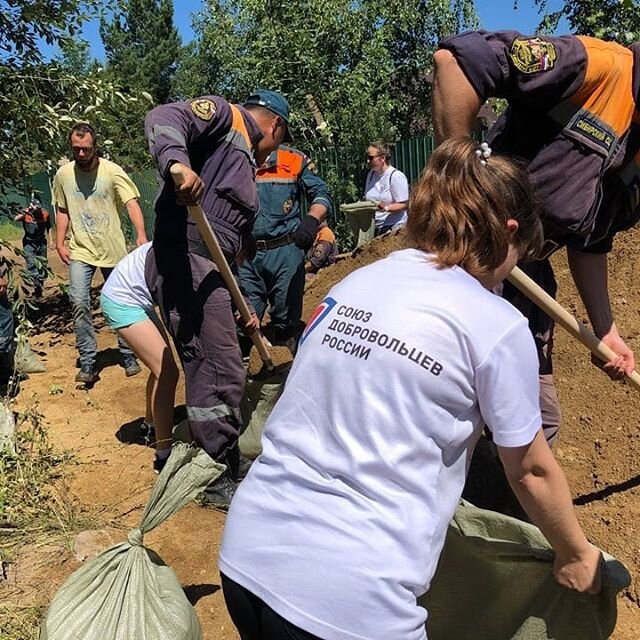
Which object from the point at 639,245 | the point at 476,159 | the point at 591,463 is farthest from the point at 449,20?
the point at 476,159

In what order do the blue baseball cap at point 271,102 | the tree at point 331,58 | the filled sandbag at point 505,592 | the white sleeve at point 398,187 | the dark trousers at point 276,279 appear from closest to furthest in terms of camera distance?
the filled sandbag at point 505,592 → the blue baseball cap at point 271,102 → the dark trousers at point 276,279 → the white sleeve at point 398,187 → the tree at point 331,58

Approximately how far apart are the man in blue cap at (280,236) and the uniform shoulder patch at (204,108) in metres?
2.14

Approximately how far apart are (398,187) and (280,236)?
3.19m

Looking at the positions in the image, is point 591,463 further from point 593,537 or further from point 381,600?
point 381,600

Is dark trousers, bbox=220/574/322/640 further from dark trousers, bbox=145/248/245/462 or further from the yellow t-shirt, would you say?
the yellow t-shirt

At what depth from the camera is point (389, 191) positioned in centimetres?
813

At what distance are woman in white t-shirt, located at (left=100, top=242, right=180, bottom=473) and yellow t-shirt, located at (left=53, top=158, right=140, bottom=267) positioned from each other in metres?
2.31

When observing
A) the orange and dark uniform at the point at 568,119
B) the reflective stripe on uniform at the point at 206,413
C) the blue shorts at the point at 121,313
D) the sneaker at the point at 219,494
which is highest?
the orange and dark uniform at the point at 568,119

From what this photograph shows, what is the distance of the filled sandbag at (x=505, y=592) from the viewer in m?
1.64

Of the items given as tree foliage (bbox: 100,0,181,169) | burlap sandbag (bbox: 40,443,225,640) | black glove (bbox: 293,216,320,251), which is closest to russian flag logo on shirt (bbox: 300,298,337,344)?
burlap sandbag (bbox: 40,443,225,640)

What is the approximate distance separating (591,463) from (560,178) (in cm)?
174

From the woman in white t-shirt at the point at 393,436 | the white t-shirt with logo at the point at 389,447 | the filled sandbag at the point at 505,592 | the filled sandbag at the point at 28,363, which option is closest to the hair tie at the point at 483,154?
the woman in white t-shirt at the point at 393,436

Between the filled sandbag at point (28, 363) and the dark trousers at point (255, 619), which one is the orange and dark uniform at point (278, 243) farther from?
the dark trousers at point (255, 619)

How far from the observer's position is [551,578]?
169 cm
